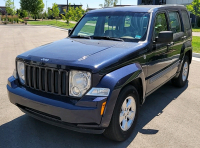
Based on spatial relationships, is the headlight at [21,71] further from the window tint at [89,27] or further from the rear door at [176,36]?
the rear door at [176,36]

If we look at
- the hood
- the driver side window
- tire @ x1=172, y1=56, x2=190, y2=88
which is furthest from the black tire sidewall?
tire @ x1=172, y1=56, x2=190, y2=88

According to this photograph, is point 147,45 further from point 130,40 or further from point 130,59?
point 130,59

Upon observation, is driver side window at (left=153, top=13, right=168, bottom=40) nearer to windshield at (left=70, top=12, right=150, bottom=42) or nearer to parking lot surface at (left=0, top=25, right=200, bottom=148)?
windshield at (left=70, top=12, right=150, bottom=42)

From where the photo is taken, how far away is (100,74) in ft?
9.57

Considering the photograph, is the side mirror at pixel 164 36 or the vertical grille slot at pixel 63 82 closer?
the vertical grille slot at pixel 63 82

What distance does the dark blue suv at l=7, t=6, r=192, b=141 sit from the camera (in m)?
2.89

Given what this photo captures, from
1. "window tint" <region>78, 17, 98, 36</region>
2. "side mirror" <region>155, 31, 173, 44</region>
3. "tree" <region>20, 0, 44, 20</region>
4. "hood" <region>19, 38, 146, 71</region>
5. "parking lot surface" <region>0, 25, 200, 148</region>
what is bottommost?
"parking lot surface" <region>0, 25, 200, 148</region>

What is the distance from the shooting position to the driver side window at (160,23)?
429cm

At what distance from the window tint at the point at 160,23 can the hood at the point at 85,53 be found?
0.69 m

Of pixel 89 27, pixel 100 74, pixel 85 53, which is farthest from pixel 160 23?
pixel 100 74

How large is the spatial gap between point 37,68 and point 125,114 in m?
1.37

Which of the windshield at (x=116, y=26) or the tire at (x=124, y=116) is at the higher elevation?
the windshield at (x=116, y=26)

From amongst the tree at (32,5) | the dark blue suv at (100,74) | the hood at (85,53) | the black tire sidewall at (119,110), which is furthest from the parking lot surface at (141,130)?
the tree at (32,5)

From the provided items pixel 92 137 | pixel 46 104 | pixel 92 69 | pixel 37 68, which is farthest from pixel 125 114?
pixel 37 68
